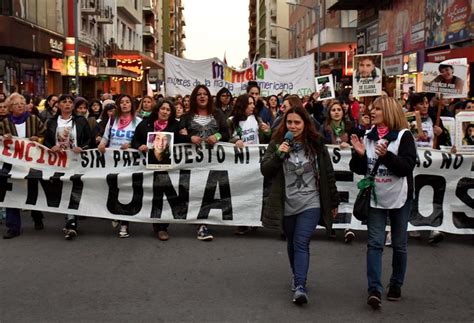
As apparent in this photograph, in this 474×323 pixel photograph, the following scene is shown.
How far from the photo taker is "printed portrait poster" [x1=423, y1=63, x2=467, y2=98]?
919cm

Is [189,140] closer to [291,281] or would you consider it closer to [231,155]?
[231,155]

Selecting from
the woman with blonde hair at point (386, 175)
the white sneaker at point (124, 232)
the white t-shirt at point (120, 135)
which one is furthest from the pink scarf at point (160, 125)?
the woman with blonde hair at point (386, 175)

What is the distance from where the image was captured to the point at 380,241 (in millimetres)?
5250

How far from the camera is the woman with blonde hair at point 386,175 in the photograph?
17.0 ft

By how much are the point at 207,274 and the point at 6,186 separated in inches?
141

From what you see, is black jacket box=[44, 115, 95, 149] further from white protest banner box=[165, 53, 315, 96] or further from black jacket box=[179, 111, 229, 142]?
white protest banner box=[165, 53, 315, 96]

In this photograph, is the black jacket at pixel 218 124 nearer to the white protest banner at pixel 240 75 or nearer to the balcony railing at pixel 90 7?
the white protest banner at pixel 240 75

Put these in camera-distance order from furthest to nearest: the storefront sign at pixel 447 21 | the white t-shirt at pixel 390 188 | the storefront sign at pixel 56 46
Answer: the storefront sign at pixel 56 46, the storefront sign at pixel 447 21, the white t-shirt at pixel 390 188

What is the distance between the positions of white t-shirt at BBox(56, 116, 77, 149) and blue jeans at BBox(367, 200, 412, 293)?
4.65 metres

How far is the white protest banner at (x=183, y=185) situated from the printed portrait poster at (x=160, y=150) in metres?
0.11

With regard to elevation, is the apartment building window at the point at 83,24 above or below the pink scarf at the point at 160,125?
above

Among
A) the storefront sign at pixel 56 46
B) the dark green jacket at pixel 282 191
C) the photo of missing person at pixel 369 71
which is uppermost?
the storefront sign at pixel 56 46

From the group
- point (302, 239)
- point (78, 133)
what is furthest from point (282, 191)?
point (78, 133)

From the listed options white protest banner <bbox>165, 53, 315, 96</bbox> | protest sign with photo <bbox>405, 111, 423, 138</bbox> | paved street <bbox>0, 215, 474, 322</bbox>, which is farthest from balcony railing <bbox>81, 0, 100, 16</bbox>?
protest sign with photo <bbox>405, 111, 423, 138</bbox>
